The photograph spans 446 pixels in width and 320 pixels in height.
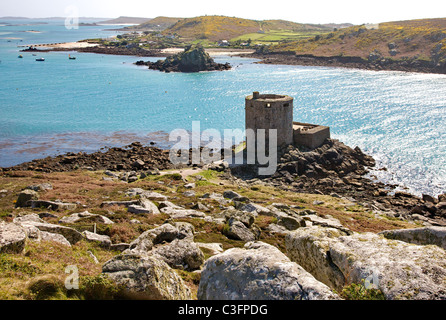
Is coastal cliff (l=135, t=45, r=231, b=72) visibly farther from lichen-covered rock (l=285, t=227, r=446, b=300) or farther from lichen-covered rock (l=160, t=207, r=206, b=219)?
lichen-covered rock (l=285, t=227, r=446, b=300)

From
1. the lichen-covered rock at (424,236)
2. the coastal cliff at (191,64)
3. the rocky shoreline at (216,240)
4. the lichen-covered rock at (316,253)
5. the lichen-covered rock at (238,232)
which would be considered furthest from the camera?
the coastal cliff at (191,64)

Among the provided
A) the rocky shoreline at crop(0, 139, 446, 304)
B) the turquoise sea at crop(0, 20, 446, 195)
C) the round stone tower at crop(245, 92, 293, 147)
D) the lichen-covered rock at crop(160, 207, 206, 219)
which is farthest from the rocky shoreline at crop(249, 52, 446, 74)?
the lichen-covered rock at crop(160, 207, 206, 219)

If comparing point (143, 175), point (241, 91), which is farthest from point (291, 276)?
point (241, 91)

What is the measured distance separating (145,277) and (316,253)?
4.20 meters

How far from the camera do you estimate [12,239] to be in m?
9.69

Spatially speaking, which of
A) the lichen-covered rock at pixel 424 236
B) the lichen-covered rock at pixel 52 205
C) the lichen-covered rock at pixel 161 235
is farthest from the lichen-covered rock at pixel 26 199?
the lichen-covered rock at pixel 424 236

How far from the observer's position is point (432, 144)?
51.2 meters

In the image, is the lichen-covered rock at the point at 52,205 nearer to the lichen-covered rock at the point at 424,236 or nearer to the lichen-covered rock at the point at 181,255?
the lichen-covered rock at the point at 181,255

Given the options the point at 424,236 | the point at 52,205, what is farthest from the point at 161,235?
the point at 52,205

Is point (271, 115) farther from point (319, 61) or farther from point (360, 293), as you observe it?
point (319, 61)

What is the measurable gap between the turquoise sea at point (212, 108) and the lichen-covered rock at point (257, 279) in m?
34.8

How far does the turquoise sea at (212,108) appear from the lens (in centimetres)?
4972

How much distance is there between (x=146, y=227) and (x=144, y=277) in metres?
8.89
